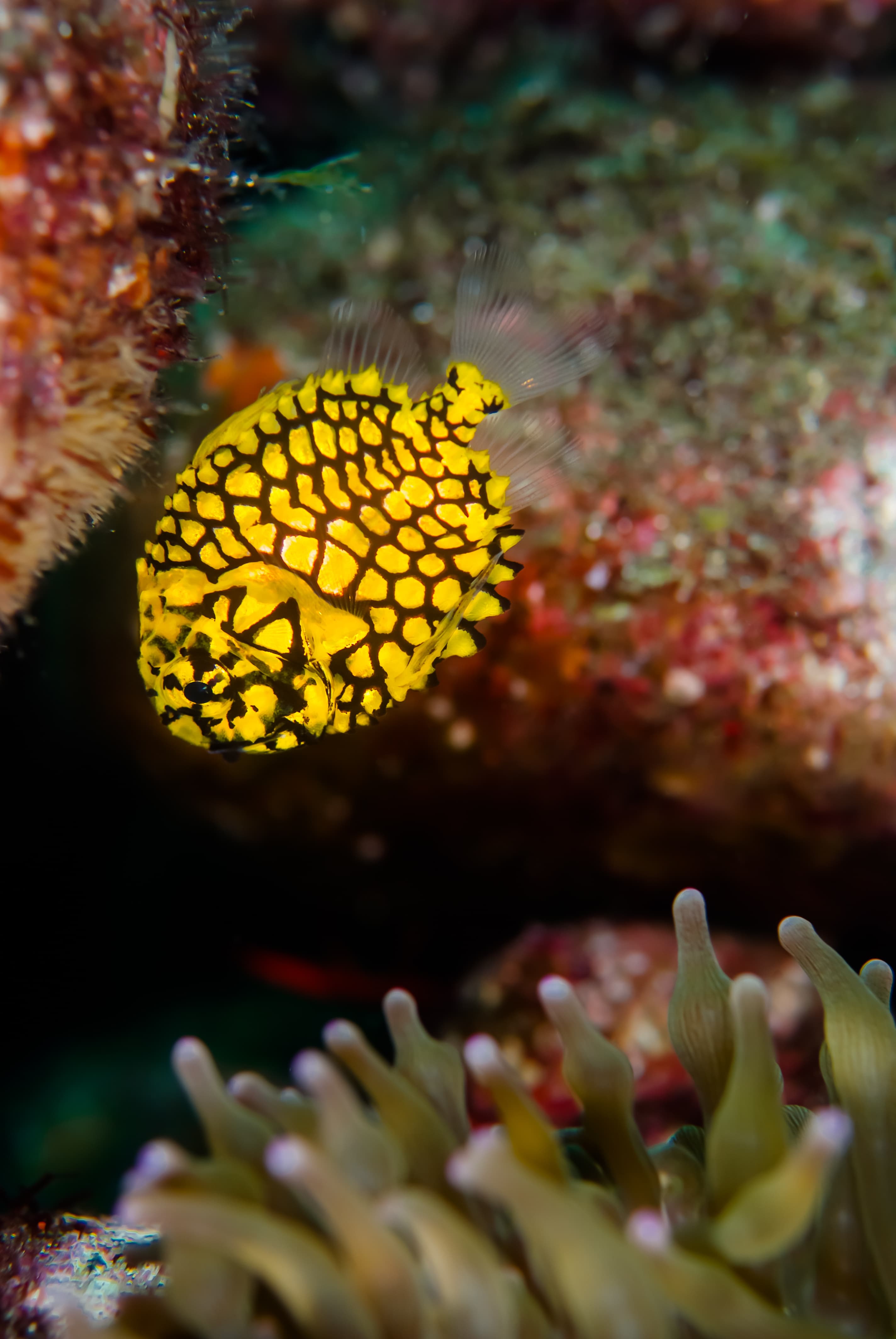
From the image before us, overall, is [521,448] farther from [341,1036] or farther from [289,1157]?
[289,1157]

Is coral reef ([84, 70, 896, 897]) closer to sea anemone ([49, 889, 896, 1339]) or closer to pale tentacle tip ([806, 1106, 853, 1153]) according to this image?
sea anemone ([49, 889, 896, 1339])

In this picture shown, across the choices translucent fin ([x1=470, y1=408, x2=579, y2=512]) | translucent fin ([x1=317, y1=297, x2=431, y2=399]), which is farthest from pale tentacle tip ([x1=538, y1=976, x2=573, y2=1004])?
translucent fin ([x1=317, y1=297, x2=431, y2=399])

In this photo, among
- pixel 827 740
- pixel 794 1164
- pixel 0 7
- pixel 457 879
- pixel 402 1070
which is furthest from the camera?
pixel 457 879

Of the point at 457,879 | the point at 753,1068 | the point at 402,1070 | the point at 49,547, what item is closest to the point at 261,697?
the point at 49,547

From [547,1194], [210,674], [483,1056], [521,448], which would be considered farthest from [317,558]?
[547,1194]

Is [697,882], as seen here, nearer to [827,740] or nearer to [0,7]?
[827,740]

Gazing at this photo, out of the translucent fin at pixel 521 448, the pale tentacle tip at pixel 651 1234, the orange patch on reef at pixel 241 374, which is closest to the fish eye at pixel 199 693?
the translucent fin at pixel 521 448

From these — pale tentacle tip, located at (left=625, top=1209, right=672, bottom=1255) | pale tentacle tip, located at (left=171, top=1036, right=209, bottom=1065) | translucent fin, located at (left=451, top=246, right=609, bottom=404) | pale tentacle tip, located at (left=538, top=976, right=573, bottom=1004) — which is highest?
translucent fin, located at (left=451, top=246, right=609, bottom=404)
